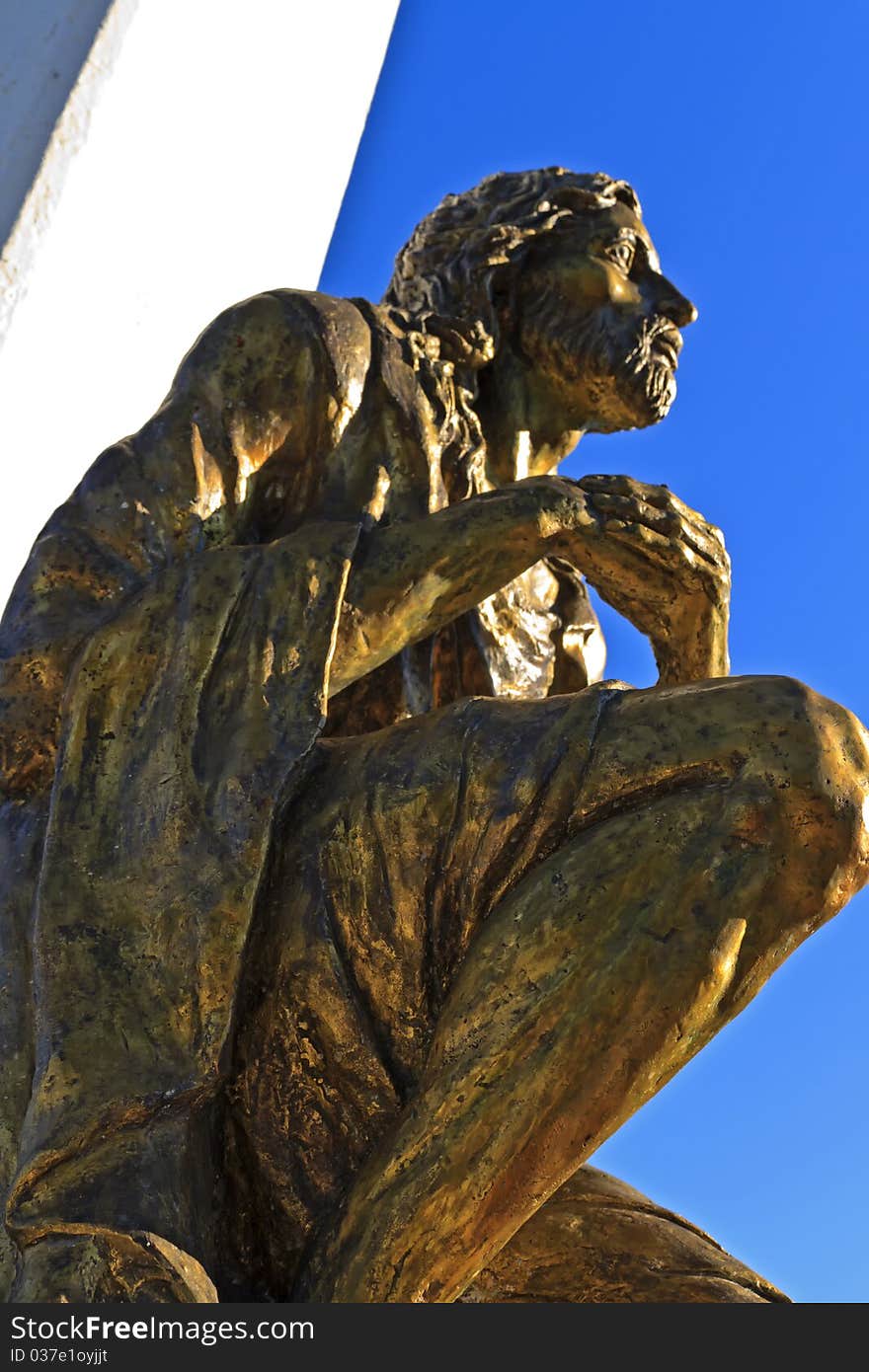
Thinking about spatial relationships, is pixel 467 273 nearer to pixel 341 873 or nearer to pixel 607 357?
pixel 607 357

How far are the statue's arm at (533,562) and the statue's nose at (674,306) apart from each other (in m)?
0.56

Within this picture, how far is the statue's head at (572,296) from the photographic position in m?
2.68

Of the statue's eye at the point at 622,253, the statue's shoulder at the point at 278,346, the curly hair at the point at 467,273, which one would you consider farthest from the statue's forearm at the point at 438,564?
the statue's eye at the point at 622,253

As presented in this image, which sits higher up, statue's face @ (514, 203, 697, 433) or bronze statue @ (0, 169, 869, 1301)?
statue's face @ (514, 203, 697, 433)

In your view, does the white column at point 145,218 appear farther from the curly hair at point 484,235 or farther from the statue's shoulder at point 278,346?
the statue's shoulder at point 278,346

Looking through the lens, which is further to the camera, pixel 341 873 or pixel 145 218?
pixel 145 218

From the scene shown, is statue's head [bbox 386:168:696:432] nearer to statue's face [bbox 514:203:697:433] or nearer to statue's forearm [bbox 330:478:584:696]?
statue's face [bbox 514:203:697:433]

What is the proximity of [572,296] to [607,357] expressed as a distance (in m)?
0.11

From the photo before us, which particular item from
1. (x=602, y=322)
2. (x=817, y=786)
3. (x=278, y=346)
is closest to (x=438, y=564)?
(x=278, y=346)

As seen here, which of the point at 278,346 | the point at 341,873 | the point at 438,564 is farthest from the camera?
the point at 278,346

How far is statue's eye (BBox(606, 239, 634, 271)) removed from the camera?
2729mm

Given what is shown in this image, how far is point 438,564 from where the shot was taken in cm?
213

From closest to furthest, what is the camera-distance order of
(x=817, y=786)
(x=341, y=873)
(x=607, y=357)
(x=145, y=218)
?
(x=817, y=786) < (x=341, y=873) < (x=607, y=357) < (x=145, y=218)

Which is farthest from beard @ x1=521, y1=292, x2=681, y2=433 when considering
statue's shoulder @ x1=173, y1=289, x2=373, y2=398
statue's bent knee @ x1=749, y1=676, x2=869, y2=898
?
statue's bent knee @ x1=749, y1=676, x2=869, y2=898
